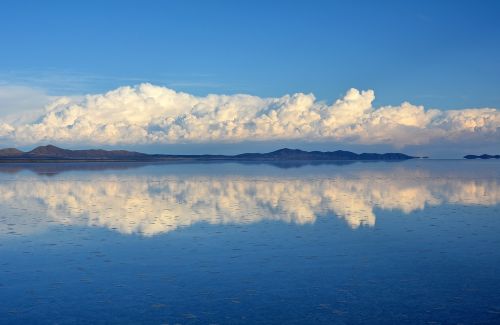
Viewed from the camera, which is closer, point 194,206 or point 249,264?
point 249,264

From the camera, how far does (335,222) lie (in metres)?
24.4

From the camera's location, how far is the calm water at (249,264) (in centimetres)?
1170

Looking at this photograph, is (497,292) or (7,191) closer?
(497,292)

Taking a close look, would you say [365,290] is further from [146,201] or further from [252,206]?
[146,201]

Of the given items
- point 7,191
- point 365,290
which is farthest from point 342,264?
point 7,191

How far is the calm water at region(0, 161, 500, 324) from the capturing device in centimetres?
1170

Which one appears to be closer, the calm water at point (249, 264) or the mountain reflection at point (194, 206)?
the calm water at point (249, 264)

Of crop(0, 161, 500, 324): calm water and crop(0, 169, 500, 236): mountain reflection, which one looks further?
crop(0, 169, 500, 236): mountain reflection

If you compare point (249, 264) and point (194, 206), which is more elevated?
point (194, 206)

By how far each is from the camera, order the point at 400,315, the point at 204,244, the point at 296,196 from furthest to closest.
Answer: the point at 296,196 → the point at 204,244 → the point at 400,315

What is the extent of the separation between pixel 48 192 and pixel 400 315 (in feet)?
118

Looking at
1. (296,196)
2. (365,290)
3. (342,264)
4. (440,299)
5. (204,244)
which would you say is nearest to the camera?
(440,299)

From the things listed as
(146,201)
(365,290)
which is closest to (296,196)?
(146,201)

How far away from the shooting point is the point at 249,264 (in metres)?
16.0
